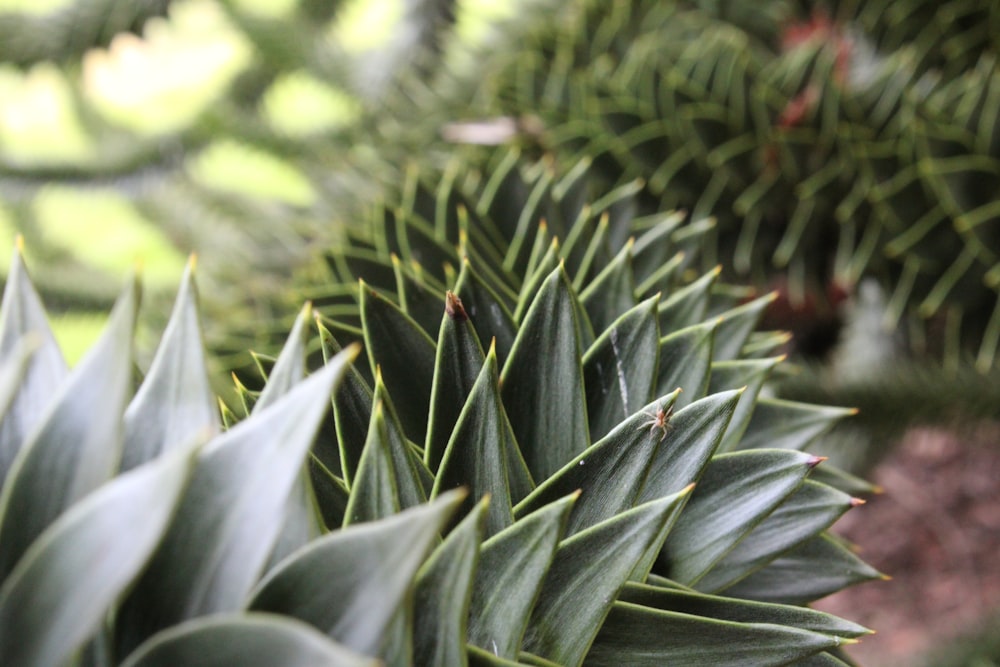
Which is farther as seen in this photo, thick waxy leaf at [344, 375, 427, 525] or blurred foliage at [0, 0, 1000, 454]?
blurred foliage at [0, 0, 1000, 454]

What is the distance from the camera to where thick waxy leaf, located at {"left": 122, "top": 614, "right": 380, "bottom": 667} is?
189mm

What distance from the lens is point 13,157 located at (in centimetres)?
153

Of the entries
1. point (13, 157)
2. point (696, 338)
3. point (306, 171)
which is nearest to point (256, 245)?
point (306, 171)

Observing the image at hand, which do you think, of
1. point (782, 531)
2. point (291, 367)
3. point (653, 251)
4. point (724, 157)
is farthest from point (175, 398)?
point (724, 157)

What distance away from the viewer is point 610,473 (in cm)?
31

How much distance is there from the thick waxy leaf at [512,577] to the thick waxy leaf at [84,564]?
0.11 m

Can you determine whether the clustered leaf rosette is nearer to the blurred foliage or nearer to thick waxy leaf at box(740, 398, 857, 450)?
thick waxy leaf at box(740, 398, 857, 450)

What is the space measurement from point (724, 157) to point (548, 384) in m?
0.46

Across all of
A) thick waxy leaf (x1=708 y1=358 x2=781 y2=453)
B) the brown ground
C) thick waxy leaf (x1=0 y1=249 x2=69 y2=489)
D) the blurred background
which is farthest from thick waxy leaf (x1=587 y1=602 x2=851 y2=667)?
the brown ground

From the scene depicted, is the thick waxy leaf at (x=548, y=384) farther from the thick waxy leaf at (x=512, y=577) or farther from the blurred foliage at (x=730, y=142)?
the blurred foliage at (x=730, y=142)

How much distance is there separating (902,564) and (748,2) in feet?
3.85

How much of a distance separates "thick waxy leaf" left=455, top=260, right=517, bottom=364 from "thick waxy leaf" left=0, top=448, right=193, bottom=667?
A: 0.71 ft

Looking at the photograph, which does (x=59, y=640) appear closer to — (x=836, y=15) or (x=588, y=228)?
(x=588, y=228)

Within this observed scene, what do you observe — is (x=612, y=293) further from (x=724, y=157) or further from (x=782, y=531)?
(x=724, y=157)
